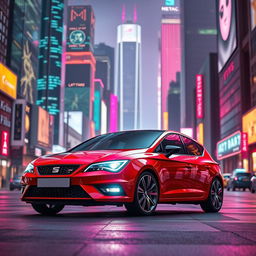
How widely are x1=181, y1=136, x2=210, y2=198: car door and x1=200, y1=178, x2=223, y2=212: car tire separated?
12.2 inches

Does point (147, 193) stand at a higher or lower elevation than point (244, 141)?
lower

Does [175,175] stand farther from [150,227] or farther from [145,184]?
[150,227]

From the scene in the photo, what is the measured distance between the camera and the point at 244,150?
58125mm

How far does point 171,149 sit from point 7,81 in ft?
182

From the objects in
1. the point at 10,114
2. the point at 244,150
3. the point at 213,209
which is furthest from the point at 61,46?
the point at 213,209

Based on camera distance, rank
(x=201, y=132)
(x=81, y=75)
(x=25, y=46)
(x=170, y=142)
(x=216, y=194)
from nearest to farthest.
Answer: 1. (x=170, y=142)
2. (x=216, y=194)
3. (x=25, y=46)
4. (x=201, y=132)
5. (x=81, y=75)

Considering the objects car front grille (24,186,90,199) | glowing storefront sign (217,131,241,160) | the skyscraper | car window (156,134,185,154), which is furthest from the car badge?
the skyscraper

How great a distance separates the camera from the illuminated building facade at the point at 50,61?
156 meters

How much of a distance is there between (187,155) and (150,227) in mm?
3286

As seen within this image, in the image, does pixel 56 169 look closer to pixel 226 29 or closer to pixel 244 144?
pixel 244 144

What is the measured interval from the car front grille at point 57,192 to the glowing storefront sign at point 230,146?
180ft

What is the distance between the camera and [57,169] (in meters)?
7.28

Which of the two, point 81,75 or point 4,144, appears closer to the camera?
point 4,144

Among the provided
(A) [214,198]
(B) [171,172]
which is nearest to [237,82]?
(A) [214,198]
